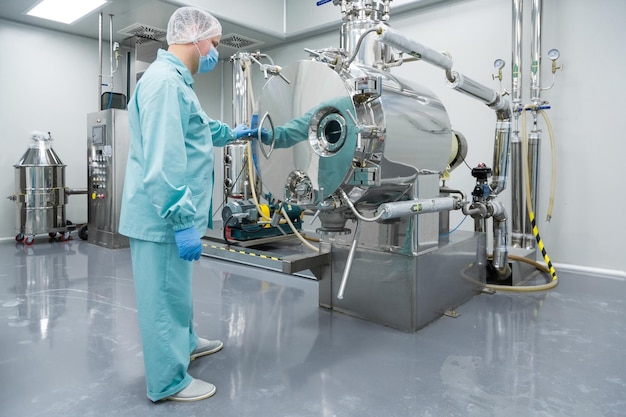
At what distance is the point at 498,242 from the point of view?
320 cm

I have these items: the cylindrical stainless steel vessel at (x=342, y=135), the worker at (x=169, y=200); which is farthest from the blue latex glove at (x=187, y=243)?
the cylindrical stainless steel vessel at (x=342, y=135)

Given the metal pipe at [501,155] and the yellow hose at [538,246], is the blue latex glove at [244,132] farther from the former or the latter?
the yellow hose at [538,246]

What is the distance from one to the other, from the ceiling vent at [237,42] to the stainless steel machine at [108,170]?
1.70 metres

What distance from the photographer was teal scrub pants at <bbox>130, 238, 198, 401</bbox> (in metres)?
1.64

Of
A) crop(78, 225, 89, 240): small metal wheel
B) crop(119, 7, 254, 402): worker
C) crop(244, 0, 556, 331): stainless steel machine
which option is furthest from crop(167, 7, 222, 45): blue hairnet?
crop(78, 225, 89, 240): small metal wheel

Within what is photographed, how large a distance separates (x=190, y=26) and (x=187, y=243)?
0.88 metres

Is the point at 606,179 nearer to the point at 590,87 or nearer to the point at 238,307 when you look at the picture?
the point at 590,87

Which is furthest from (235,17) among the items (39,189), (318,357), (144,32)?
(318,357)

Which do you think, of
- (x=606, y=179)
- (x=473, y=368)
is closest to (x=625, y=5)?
(x=606, y=179)

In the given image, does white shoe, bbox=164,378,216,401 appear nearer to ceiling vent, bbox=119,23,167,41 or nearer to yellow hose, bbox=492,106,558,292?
yellow hose, bbox=492,106,558,292

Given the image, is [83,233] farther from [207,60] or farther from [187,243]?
[187,243]

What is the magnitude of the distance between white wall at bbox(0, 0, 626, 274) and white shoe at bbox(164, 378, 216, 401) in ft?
11.1

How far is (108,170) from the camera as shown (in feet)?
16.1

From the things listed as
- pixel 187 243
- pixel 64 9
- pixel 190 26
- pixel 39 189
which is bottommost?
pixel 187 243
